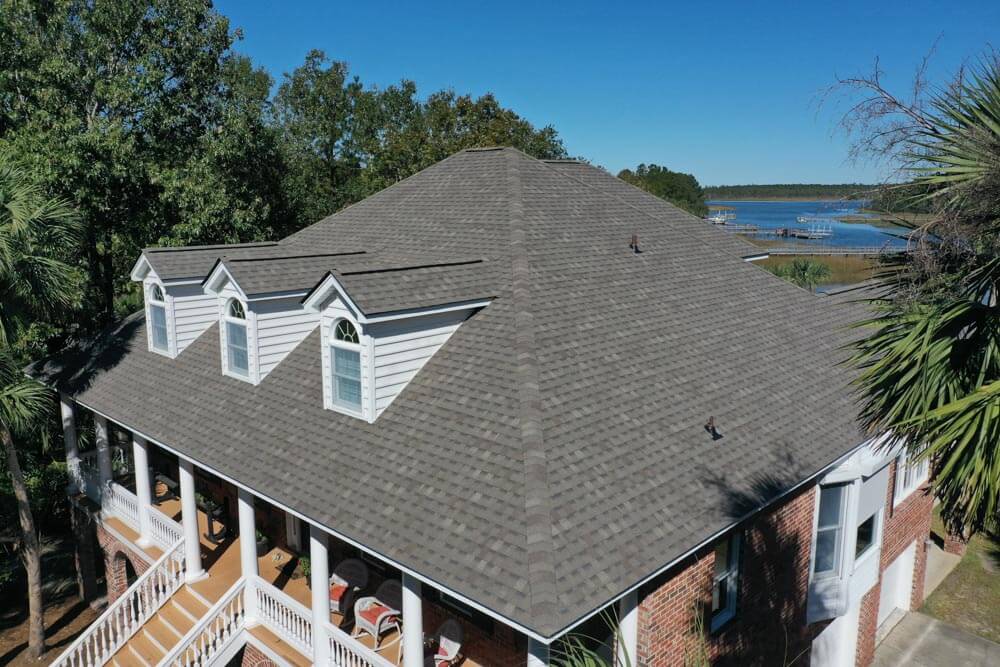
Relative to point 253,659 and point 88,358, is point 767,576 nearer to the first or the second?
point 253,659

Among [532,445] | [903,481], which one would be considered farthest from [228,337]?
[903,481]

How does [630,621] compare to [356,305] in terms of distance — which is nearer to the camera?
[630,621]

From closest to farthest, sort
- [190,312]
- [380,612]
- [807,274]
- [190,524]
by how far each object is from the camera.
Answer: [380,612] → [190,524] → [190,312] → [807,274]

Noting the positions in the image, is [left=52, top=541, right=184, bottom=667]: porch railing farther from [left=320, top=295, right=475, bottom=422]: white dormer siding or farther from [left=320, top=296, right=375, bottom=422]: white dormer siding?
[left=320, top=295, right=475, bottom=422]: white dormer siding

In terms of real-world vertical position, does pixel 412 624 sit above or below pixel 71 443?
above

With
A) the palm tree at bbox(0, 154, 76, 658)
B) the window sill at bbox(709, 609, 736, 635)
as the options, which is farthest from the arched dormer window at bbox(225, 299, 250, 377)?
the window sill at bbox(709, 609, 736, 635)

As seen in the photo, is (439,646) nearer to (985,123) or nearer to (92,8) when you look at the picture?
(985,123)
